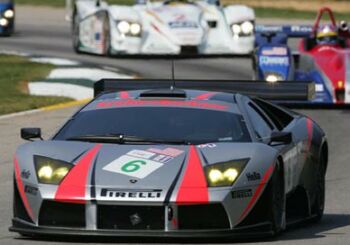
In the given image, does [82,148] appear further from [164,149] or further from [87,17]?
[87,17]

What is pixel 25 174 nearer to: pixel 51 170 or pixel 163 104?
pixel 51 170

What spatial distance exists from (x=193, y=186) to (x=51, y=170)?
2.88 ft

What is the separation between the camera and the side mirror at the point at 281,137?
29.4 feet

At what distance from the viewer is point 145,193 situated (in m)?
8.17

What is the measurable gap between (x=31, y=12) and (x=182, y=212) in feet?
94.3

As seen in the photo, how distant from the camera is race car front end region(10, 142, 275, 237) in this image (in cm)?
817

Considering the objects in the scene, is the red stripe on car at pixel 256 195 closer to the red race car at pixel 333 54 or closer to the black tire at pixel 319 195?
the black tire at pixel 319 195

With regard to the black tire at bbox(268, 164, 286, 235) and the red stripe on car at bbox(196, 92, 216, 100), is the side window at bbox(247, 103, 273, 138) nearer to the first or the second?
the red stripe on car at bbox(196, 92, 216, 100)

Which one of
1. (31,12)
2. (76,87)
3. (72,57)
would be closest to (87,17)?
(72,57)

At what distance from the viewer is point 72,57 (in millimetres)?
25969

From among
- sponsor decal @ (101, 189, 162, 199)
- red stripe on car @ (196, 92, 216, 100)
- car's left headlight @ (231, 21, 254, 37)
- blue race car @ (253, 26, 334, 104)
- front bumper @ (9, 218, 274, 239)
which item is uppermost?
red stripe on car @ (196, 92, 216, 100)

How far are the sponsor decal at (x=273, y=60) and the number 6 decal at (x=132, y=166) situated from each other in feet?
36.0

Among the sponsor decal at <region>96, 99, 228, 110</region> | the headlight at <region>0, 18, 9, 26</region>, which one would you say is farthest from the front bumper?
the headlight at <region>0, 18, 9, 26</region>

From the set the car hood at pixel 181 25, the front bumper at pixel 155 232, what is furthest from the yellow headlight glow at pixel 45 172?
the car hood at pixel 181 25
